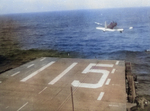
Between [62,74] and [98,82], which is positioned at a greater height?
[62,74]

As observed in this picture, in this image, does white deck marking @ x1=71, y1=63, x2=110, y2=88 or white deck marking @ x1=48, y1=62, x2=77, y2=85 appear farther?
white deck marking @ x1=48, y1=62, x2=77, y2=85

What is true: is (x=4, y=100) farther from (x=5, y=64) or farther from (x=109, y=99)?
(x=5, y=64)

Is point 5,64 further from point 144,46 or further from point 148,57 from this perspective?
point 144,46

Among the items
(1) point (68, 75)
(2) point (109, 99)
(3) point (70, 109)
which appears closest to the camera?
(3) point (70, 109)

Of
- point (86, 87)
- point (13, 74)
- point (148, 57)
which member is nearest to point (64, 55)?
point (148, 57)

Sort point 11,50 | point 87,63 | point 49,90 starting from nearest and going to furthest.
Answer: point 49,90
point 87,63
point 11,50

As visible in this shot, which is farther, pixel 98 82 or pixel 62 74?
pixel 62 74

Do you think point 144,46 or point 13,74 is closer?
point 13,74

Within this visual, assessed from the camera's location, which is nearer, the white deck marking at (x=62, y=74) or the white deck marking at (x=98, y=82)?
the white deck marking at (x=98, y=82)

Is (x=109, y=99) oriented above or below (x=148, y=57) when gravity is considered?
above

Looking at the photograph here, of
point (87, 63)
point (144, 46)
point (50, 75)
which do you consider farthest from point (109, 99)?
point (144, 46)
